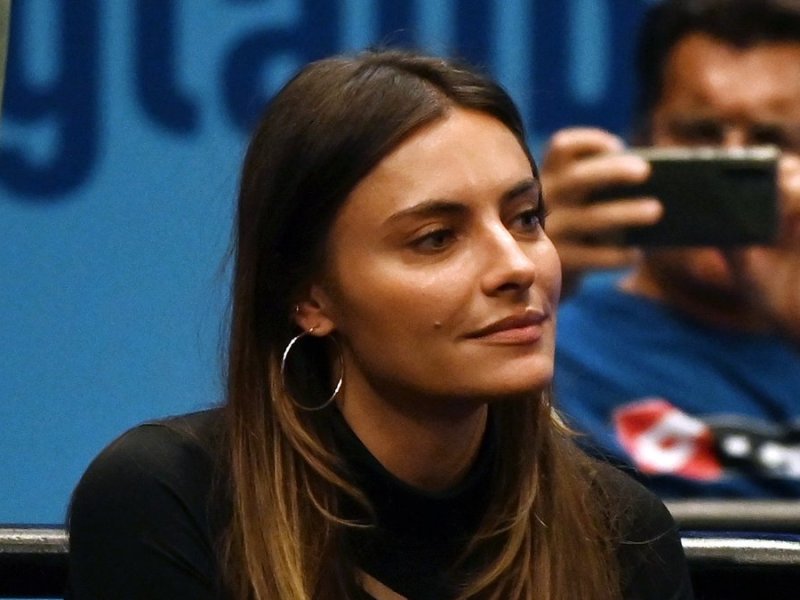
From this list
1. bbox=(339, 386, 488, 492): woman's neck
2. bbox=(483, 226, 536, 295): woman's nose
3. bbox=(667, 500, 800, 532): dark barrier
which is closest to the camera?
bbox=(483, 226, 536, 295): woman's nose

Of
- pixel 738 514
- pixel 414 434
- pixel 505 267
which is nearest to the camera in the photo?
pixel 505 267

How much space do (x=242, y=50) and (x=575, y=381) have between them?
0.67 m

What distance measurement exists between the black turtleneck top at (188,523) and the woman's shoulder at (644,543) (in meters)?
0.02

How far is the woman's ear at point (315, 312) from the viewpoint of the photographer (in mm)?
1353

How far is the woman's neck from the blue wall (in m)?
0.87

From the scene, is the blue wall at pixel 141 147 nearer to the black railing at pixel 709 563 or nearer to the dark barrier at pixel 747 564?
the black railing at pixel 709 563

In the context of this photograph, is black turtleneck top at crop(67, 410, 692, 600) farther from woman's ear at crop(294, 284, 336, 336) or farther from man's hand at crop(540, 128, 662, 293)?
man's hand at crop(540, 128, 662, 293)

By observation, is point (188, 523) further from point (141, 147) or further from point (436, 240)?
point (141, 147)

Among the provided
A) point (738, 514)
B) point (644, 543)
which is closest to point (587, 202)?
point (738, 514)

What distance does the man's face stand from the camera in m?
2.17

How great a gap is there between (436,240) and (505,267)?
7 cm

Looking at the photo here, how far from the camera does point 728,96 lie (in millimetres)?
2182

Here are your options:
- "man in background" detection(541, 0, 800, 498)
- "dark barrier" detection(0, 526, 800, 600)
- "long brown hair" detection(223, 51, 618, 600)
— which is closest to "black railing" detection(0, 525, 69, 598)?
"dark barrier" detection(0, 526, 800, 600)

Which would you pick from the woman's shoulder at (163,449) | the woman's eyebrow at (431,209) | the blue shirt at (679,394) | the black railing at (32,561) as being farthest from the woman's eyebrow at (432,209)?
the blue shirt at (679,394)
